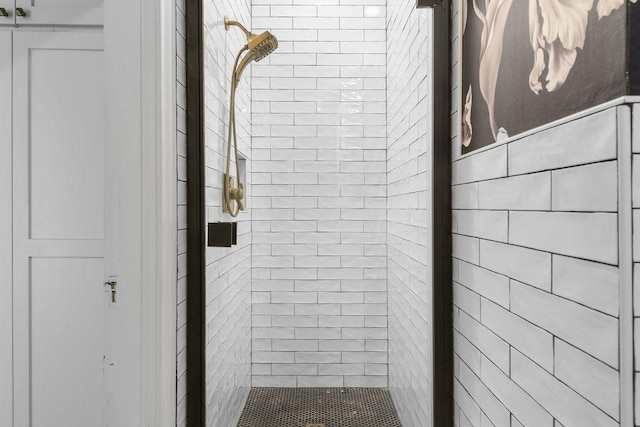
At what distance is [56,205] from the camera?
1586mm

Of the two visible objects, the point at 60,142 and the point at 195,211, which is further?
the point at 60,142

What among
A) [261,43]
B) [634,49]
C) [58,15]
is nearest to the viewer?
[634,49]

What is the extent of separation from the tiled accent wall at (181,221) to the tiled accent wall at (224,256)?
23 centimetres

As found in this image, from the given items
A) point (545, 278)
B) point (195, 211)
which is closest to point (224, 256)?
point (195, 211)

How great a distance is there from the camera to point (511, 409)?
95 centimetres

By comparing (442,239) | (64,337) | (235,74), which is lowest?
(64,337)

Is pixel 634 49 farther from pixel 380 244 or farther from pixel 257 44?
pixel 380 244

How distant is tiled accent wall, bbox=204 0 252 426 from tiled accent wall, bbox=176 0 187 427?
0.77ft

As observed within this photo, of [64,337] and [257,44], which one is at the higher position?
[257,44]

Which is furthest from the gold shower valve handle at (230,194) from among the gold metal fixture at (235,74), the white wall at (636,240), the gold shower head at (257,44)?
the white wall at (636,240)

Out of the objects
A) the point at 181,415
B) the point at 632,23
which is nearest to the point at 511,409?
the point at 632,23

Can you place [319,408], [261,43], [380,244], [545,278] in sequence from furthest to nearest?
[380,244]
[319,408]
[261,43]
[545,278]

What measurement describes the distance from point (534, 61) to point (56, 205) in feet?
5.21

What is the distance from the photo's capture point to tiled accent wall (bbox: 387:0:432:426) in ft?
5.37
